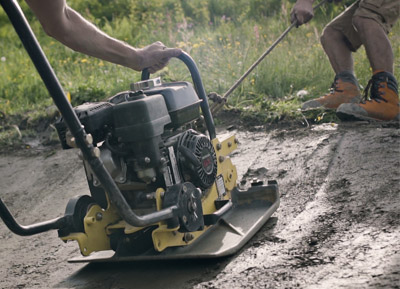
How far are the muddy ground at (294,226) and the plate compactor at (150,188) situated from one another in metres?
0.12

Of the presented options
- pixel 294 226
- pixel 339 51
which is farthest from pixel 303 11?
pixel 294 226

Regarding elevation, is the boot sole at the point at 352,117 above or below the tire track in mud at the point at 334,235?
above

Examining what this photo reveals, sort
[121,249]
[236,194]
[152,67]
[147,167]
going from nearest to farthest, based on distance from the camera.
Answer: [147,167] < [121,249] < [152,67] < [236,194]

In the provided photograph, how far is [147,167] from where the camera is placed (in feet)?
9.53

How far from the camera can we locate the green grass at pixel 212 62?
5.99 meters

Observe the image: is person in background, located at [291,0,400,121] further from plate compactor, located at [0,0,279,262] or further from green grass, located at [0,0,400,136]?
plate compactor, located at [0,0,279,262]

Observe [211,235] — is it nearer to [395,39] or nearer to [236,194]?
[236,194]

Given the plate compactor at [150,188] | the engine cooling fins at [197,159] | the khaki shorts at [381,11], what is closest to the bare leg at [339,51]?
the khaki shorts at [381,11]

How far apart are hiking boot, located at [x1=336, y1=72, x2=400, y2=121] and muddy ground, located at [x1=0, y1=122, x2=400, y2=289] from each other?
94 mm

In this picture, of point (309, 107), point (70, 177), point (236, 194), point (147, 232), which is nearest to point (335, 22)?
point (309, 107)

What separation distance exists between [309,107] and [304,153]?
2.89ft

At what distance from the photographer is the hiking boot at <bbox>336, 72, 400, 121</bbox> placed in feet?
15.4

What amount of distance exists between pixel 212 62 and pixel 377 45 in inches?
97.4

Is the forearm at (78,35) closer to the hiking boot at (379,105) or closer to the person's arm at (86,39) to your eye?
the person's arm at (86,39)
